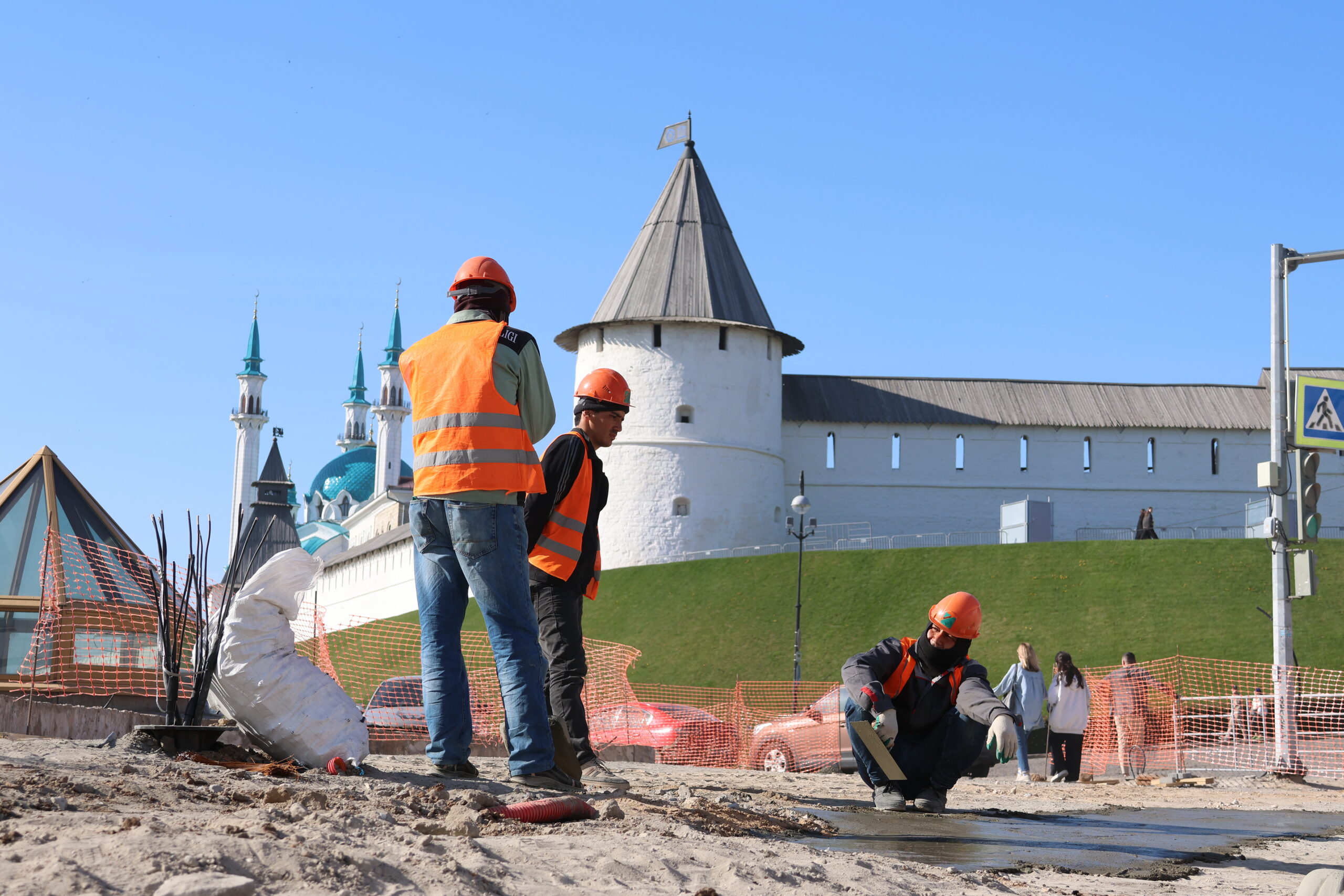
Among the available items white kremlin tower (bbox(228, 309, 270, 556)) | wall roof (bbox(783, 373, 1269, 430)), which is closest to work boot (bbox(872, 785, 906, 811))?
wall roof (bbox(783, 373, 1269, 430))

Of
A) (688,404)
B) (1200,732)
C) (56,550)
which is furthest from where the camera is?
(688,404)

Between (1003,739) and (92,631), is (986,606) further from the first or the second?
(1003,739)

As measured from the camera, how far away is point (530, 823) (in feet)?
12.9

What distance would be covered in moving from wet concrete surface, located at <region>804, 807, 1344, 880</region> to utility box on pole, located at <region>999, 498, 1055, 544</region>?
3676 cm

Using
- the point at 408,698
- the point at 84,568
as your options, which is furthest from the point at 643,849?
the point at 408,698

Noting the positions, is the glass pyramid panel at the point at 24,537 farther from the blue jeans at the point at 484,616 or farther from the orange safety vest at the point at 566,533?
the blue jeans at the point at 484,616

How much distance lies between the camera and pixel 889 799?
19.9 ft

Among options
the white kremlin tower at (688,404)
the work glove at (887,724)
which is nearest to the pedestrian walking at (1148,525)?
the white kremlin tower at (688,404)

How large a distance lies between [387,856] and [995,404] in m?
46.3

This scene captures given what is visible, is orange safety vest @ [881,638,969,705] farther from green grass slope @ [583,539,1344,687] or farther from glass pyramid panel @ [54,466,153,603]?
green grass slope @ [583,539,1344,687]

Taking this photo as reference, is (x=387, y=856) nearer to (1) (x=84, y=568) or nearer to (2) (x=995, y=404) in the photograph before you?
(1) (x=84, y=568)

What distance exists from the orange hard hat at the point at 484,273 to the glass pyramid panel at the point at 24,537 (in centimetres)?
766

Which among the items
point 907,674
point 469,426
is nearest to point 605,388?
point 469,426

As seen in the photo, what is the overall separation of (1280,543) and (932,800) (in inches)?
383
